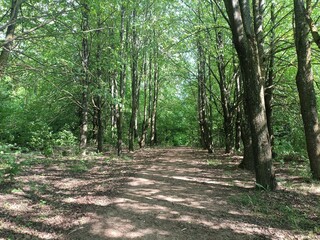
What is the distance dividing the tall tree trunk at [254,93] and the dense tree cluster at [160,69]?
25mm

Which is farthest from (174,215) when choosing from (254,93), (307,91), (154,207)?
(307,91)

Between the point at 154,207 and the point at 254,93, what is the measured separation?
374 cm

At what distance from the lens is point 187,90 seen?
28.2 metres

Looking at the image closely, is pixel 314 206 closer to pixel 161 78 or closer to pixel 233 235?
pixel 233 235

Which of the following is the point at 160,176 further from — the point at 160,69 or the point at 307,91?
the point at 160,69

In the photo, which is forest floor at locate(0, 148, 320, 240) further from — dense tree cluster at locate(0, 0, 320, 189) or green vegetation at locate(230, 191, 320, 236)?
dense tree cluster at locate(0, 0, 320, 189)

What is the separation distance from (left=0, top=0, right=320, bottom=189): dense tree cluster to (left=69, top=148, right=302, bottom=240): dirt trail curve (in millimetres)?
1538

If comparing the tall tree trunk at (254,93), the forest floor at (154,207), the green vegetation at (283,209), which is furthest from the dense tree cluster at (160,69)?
the forest floor at (154,207)

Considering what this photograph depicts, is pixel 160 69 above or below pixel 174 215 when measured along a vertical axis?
above

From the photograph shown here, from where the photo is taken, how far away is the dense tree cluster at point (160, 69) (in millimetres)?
6375

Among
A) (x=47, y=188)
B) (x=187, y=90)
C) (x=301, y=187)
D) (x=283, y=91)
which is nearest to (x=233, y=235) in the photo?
(x=301, y=187)

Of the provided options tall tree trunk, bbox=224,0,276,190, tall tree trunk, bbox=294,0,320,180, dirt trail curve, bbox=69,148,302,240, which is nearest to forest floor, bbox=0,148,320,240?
dirt trail curve, bbox=69,148,302,240

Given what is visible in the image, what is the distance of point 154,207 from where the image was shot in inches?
206

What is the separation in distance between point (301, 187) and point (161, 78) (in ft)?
68.2
